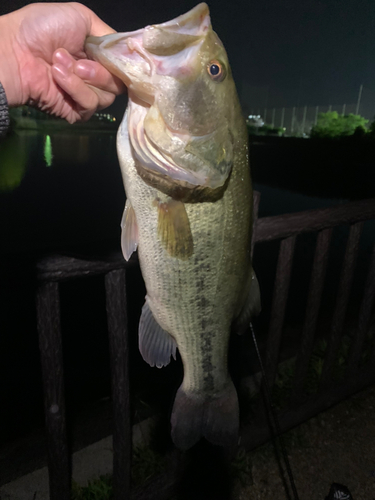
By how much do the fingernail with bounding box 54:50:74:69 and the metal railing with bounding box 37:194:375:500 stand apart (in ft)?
2.58

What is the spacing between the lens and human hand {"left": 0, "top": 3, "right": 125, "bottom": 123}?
3.94ft

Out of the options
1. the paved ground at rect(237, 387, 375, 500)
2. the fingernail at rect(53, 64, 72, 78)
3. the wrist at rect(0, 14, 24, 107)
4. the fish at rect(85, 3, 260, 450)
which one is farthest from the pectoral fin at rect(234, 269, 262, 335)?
the paved ground at rect(237, 387, 375, 500)

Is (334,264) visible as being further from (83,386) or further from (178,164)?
(178,164)

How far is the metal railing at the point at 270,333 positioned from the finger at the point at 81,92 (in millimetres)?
658

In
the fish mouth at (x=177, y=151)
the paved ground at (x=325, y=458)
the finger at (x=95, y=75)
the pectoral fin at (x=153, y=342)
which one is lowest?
the paved ground at (x=325, y=458)

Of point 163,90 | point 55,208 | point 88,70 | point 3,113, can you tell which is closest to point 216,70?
point 163,90

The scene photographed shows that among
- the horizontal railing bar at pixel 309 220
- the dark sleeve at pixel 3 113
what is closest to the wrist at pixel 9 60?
the dark sleeve at pixel 3 113

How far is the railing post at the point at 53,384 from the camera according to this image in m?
1.64

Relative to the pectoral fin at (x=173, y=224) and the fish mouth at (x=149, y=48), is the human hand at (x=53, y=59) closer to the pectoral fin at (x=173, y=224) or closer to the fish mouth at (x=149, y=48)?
the fish mouth at (x=149, y=48)

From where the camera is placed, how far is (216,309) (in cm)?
153

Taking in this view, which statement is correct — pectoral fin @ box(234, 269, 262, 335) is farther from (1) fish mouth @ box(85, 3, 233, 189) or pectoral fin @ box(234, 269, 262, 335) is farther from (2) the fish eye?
(2) the fish eye

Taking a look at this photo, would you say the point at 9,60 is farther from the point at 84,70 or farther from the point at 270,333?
the point at 270,333

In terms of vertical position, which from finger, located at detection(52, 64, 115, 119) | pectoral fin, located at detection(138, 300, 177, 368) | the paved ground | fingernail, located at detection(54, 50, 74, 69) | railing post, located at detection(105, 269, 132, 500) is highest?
fingernail, located at detection(54, 50, 74, 69)

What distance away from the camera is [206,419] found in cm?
166
